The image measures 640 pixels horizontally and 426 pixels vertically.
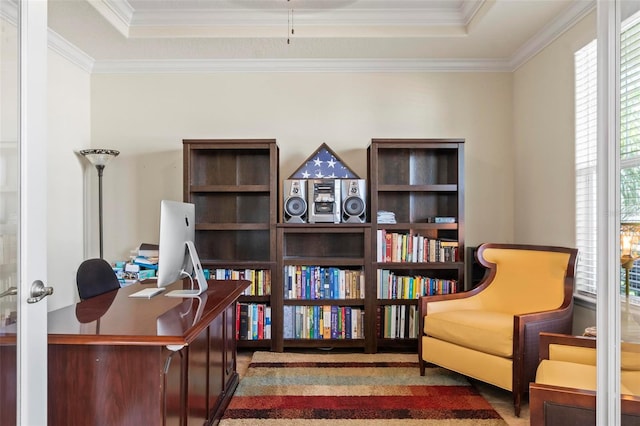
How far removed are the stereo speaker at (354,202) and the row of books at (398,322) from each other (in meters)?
0.78

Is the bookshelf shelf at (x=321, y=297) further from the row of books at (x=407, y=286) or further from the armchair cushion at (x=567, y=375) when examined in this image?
the armchair cushion at (x=567, y=375)

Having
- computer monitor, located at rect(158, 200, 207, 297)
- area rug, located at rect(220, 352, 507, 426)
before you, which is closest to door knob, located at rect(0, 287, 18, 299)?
computer monitor, located at rect(158, 200, 207, 297)

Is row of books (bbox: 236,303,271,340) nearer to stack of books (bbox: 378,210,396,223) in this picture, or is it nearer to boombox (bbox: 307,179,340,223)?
boombox (bbox: 307,179,340,223)

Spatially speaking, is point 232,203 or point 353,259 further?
point 232,203

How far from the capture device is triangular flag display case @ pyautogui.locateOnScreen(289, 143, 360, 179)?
322 cm

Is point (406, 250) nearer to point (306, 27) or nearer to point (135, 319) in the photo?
point (306, 27)

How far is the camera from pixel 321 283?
314 centimetres

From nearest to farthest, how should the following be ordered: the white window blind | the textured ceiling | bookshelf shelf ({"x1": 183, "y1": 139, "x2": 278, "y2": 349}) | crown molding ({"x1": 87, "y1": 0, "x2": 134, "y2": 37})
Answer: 1. the white window blind
2. crown molding ({"x1": 87, "y1": 0, "x2": 134, "y2": 37})
3. the textured ceiling
4. bookshelf shelf ({"x1": 183, "y1": 139, "x2": 278, "y2": 349})

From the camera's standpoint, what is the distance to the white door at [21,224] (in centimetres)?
122

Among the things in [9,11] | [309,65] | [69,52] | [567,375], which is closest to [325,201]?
[309,65]

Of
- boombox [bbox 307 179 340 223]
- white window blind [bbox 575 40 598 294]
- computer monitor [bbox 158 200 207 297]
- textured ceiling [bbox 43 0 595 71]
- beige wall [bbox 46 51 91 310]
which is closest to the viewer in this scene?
computer monitor [bbox 158 200 207 297]

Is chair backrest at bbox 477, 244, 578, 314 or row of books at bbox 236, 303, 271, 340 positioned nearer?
chair backrest at bbox 477, 244, 578, 314

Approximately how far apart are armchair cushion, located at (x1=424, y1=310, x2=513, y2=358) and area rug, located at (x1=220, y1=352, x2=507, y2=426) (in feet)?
1.09

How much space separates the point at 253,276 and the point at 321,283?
0.57 meters
